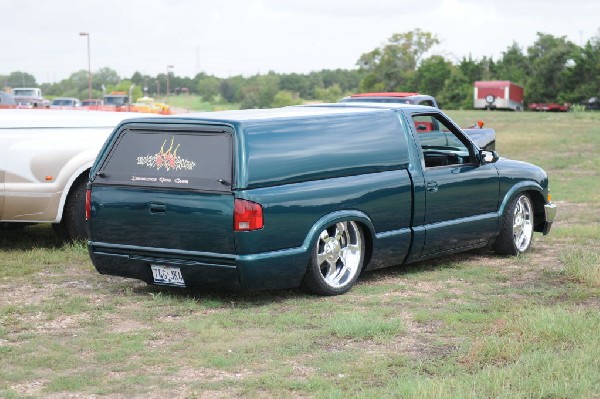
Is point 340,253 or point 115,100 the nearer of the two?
point 340,253

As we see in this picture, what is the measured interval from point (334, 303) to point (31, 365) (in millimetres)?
2847

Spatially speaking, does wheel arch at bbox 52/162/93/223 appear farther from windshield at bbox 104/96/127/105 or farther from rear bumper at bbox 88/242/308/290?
windshield at bbox 104/96/127/105

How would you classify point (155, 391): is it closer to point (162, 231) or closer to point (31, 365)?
point (31, 365)

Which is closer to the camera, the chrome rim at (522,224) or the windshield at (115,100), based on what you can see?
the chrome rim at (522,224)

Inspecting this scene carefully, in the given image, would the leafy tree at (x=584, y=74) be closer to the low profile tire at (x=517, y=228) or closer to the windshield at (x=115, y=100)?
the windshield at (x=115, y=100)

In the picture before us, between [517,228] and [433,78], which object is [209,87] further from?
[517,228]

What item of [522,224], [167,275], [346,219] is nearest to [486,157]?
[522,224]

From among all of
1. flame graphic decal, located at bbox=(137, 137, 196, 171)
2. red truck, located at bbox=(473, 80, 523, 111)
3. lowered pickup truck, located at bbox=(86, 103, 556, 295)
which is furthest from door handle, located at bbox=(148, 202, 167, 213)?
Result: red truck, located at bbox=(473, 80, 523, 111)

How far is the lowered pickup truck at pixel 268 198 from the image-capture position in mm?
8664

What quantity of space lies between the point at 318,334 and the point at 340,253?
1783 mm

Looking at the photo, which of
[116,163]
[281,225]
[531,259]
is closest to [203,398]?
[281,225]

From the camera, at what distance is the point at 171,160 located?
8.98m

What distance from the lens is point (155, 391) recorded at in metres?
6.37

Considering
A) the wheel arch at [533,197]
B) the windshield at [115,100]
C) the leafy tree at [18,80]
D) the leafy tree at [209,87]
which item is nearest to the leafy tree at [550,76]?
the windshield at [115,100]
